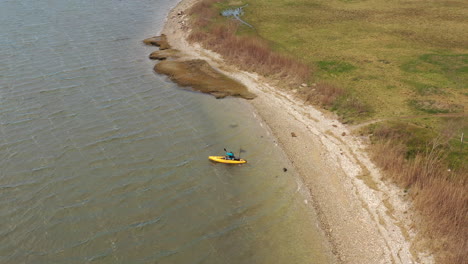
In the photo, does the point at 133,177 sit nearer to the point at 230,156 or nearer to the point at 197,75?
the point at 230,156

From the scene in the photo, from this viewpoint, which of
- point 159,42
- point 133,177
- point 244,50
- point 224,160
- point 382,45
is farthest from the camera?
point 159,42

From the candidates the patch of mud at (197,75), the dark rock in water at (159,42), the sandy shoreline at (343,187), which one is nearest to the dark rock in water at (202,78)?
the patch of mud at (197,75)

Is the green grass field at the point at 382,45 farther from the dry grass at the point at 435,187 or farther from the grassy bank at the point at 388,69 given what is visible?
the dry grass at the point at 435,187

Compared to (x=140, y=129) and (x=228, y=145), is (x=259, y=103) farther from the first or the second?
(x=140, y=129)

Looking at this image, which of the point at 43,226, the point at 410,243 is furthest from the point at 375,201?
the point at 43,226

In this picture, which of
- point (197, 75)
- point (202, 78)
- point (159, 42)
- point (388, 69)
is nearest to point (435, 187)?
point (388, 69)
